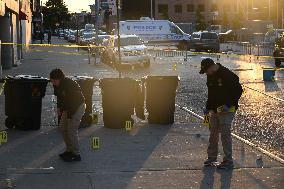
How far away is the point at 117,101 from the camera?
13070mm

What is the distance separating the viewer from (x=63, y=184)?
335 inches

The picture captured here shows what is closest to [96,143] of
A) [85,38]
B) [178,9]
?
[85,38]

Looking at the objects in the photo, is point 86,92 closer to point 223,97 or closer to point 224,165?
point 223,97

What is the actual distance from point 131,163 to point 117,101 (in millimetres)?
3374

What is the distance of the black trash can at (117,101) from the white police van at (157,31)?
36856 mm

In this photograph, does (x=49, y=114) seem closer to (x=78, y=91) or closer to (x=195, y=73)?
(x=78, y=91)

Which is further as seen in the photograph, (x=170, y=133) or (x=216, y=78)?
(x=170, y=133)

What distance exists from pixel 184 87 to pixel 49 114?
762 cm

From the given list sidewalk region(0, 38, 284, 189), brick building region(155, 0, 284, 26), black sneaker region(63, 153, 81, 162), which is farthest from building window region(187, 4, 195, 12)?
black sneaker region(63, 153, 81, 162)

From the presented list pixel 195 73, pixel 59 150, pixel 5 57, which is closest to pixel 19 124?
pixel 59 150

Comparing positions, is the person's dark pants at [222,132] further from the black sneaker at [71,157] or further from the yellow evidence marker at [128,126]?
the yellow evidence marker at [128,126]

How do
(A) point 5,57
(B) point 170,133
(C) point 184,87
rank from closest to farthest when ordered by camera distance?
(B) point 170,133 → (C) point 184,87 → (A) point 5,57

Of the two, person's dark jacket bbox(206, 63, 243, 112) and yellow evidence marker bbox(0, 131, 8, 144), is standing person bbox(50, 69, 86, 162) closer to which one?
yellow evidence marker bbox(0, 131, 8, 144)

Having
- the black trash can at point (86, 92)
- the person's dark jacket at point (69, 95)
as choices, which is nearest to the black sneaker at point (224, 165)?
the person's dark jacket at point (69, 95)
